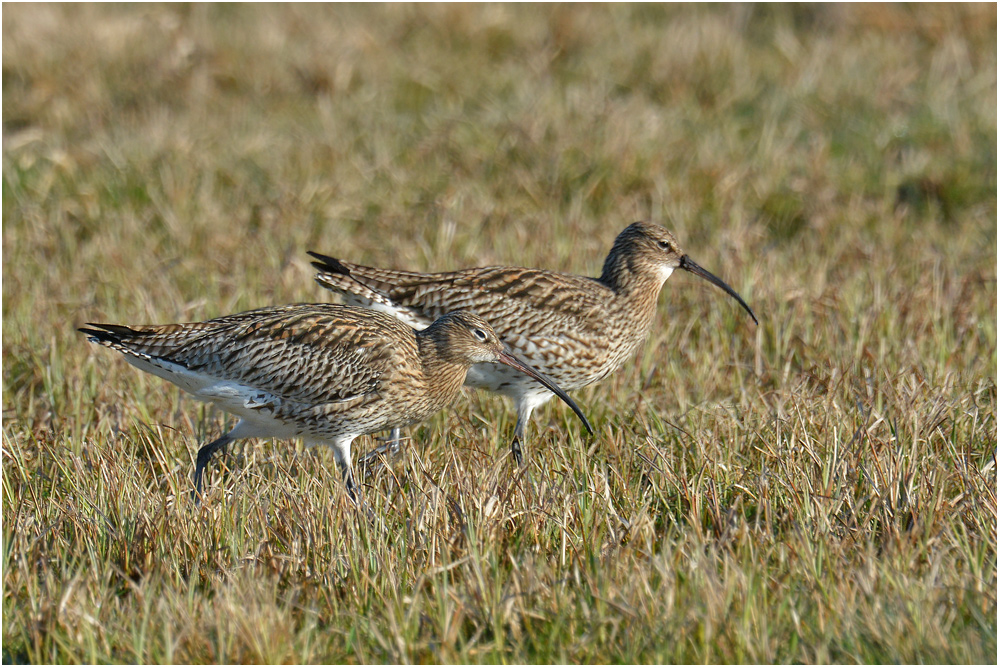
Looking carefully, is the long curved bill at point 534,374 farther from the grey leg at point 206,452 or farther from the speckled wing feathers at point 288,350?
the grey leg at point 206,452

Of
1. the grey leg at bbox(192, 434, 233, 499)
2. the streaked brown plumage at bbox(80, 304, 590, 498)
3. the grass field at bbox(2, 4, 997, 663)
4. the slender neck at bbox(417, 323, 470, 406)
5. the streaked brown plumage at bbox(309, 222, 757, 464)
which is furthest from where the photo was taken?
the streaked brown plumage at bbox(309, 222, 757, 464)

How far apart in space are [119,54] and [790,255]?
6.08m

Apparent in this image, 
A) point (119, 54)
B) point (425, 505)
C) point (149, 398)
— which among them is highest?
point (119, 54)

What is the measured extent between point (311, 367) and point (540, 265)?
2.54 metres

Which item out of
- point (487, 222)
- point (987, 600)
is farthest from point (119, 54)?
point (987, 600)

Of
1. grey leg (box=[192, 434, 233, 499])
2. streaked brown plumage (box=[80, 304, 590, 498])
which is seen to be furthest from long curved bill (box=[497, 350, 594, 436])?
grey leg (box=[192, 434, 233, 499])

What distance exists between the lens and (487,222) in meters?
7.95

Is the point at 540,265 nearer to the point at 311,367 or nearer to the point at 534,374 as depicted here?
the point at 534,374

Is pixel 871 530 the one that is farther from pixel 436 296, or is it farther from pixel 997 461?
pixel 436 296

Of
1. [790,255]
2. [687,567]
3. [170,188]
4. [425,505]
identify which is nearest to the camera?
[687,567]

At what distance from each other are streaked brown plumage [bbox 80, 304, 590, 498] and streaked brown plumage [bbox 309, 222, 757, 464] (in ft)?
1.23

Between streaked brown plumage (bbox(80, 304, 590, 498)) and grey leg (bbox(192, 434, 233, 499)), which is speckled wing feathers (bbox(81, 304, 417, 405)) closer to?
streaked brown plumage (bbox(80, 304, 590, 498))

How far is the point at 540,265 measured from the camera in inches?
282

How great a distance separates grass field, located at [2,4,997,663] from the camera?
11.4 feet
